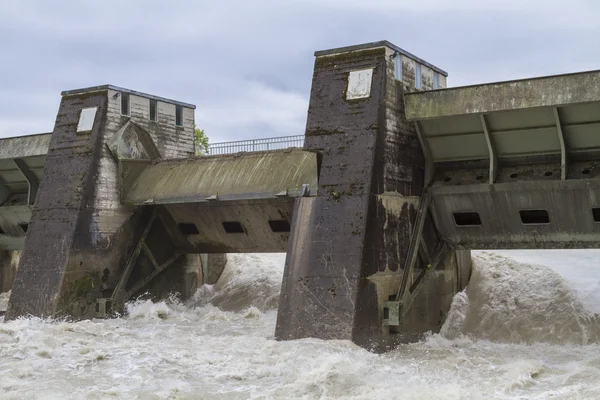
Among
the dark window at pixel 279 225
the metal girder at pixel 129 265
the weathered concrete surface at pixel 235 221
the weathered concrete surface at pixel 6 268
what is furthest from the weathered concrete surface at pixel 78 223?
the weathered concrete surface at pixel 6 268

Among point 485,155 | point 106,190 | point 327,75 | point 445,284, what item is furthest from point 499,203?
point 106,190

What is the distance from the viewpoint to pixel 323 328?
10867mm

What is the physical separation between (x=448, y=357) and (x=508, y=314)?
3463 millimetres

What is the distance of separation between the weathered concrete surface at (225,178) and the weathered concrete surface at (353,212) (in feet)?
2.26

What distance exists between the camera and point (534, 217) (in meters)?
11.9

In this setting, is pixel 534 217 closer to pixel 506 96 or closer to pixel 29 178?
pixel 506 96

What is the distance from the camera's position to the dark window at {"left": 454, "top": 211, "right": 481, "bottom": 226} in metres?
12.4

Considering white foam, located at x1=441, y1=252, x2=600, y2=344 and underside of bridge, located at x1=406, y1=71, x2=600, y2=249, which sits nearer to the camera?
underside of bridge, located at x1=406, y1=71, x2=600, y2=249

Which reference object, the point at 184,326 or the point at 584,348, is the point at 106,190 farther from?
the point at 584,348

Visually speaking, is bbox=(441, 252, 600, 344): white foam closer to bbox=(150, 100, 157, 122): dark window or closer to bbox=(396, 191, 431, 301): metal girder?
bbox=(396, 191, 431, 301): metal girder

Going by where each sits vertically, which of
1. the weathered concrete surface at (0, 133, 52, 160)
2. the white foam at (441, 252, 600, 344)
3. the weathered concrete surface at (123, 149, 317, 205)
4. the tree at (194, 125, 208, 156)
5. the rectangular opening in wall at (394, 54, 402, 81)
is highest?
the tree at (194, 125, 208, 156)

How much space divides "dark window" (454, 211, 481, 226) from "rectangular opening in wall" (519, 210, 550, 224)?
710 mm

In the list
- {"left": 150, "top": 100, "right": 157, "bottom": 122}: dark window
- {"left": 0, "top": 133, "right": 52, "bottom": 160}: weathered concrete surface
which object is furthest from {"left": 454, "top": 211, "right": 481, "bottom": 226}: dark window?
{"left": 0, "top": 133, "right": 52, "bottom": 160}: weathered concrete surface

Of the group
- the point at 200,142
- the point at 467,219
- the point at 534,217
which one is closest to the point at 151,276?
the point at 467,219
